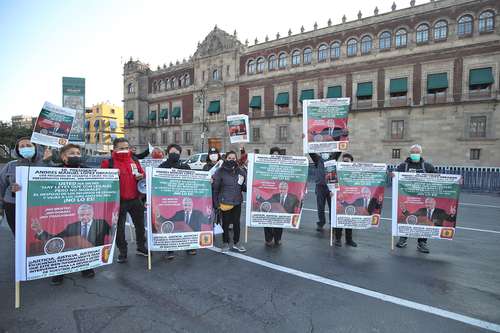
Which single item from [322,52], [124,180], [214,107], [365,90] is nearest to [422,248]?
[124,180]

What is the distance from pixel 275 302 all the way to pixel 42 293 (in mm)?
2981

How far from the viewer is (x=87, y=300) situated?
3328 mm

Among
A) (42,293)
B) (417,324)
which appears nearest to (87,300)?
(42,293)

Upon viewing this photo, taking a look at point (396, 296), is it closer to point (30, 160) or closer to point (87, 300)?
point (87, 300)

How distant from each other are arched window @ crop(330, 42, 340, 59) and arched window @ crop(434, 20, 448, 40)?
8.41 meters

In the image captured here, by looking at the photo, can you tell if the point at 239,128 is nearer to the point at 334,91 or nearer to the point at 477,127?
the point at 334,91

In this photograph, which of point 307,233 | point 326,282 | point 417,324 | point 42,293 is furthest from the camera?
point 307,233

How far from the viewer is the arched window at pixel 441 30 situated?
23.5 m

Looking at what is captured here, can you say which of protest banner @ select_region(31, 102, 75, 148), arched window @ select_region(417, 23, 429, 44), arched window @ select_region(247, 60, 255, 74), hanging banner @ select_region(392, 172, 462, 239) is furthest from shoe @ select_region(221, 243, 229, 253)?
arched window @ select_region(247, 60, 255, 74)

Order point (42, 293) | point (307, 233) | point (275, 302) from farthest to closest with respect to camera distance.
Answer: point (307, 233), point (42, 293), point (275, 302)

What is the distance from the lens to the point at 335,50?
28734 mm

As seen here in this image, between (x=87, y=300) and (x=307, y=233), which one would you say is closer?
(x=87, y=300)

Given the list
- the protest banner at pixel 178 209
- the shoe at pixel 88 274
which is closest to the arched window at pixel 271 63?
the protest banner at pixel 178 209

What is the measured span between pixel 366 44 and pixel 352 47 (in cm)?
132
